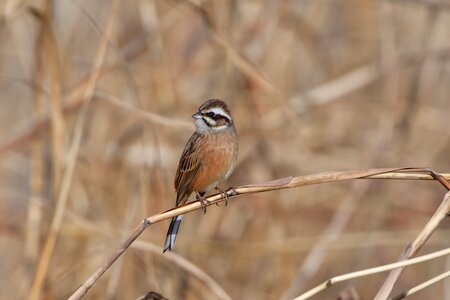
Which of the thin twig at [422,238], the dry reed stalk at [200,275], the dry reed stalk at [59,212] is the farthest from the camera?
the dry reed stalk at [59,212]

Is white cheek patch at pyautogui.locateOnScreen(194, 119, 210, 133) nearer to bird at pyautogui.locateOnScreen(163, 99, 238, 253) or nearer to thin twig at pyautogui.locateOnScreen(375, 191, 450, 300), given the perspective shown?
bird at pyautogui.locateOnScreen(163, 99, 238, 253)

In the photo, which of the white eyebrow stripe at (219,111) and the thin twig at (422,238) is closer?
the thin twig at (422,238)

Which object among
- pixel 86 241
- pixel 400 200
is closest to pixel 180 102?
pixel 86 241

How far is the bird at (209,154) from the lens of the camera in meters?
3.48

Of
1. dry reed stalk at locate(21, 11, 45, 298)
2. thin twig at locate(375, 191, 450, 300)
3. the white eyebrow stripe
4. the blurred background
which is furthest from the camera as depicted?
the blurred background

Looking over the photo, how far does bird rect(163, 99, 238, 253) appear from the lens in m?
3.48

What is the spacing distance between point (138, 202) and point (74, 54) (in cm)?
124

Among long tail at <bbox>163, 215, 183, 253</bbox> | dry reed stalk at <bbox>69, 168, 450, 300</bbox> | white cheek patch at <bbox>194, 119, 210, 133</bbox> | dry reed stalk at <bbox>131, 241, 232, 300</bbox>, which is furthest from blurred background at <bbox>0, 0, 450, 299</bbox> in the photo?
dry reed stalk at <bbox>69, 168, 450, 300</bbox>

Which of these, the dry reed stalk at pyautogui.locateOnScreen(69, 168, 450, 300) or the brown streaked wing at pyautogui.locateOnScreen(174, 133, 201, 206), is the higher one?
the brown streaked wing at pyautogui.locateOnScreen(174, 133, 201, 206)

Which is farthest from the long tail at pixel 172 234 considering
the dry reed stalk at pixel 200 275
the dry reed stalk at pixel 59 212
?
the dry reed stalk at pixel 59 212

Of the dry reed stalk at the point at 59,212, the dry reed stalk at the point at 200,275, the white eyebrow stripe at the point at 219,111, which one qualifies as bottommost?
the dry reed stalk at the point at 200,275

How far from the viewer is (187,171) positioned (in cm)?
352

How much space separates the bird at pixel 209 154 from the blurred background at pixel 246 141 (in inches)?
9.1

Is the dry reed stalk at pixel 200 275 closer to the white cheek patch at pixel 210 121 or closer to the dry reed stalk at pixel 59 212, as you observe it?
the dry reed stalk at pixel 59 212
